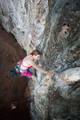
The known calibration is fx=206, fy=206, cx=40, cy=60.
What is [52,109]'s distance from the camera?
493 cm

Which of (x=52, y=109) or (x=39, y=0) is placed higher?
(x=39, y=0)

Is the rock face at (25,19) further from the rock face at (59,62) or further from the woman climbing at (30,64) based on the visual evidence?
the woman climbing at (30,64)

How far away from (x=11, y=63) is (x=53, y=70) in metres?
3.79

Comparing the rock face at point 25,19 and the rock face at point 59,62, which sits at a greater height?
the rock face at point 25,19

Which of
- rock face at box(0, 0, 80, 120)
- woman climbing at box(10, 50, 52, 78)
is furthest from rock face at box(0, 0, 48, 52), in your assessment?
woman climbing at box(10, 50, 52, 78)

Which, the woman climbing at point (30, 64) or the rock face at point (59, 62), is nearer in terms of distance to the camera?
the rock face at point (59, 62)

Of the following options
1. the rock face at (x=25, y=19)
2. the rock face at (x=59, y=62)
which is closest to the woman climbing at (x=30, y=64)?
the rock face at (x=59, y=62)

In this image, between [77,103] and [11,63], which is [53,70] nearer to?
[77,103]

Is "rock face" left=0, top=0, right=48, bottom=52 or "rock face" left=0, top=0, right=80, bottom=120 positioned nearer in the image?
"rock face" left=0, top=0, right=80, bottom=120

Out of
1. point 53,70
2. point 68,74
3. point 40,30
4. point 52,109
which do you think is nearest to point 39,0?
point 40,30

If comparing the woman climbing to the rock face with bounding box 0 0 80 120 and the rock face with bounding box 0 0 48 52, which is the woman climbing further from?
the rock face with bounding box 0 0 48 52

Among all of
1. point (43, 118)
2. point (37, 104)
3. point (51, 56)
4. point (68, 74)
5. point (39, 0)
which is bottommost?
point (43, 118)

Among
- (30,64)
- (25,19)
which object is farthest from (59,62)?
(25,19)

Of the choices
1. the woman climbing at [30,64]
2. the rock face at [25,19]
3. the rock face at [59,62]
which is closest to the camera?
the rock face at [59,62]
